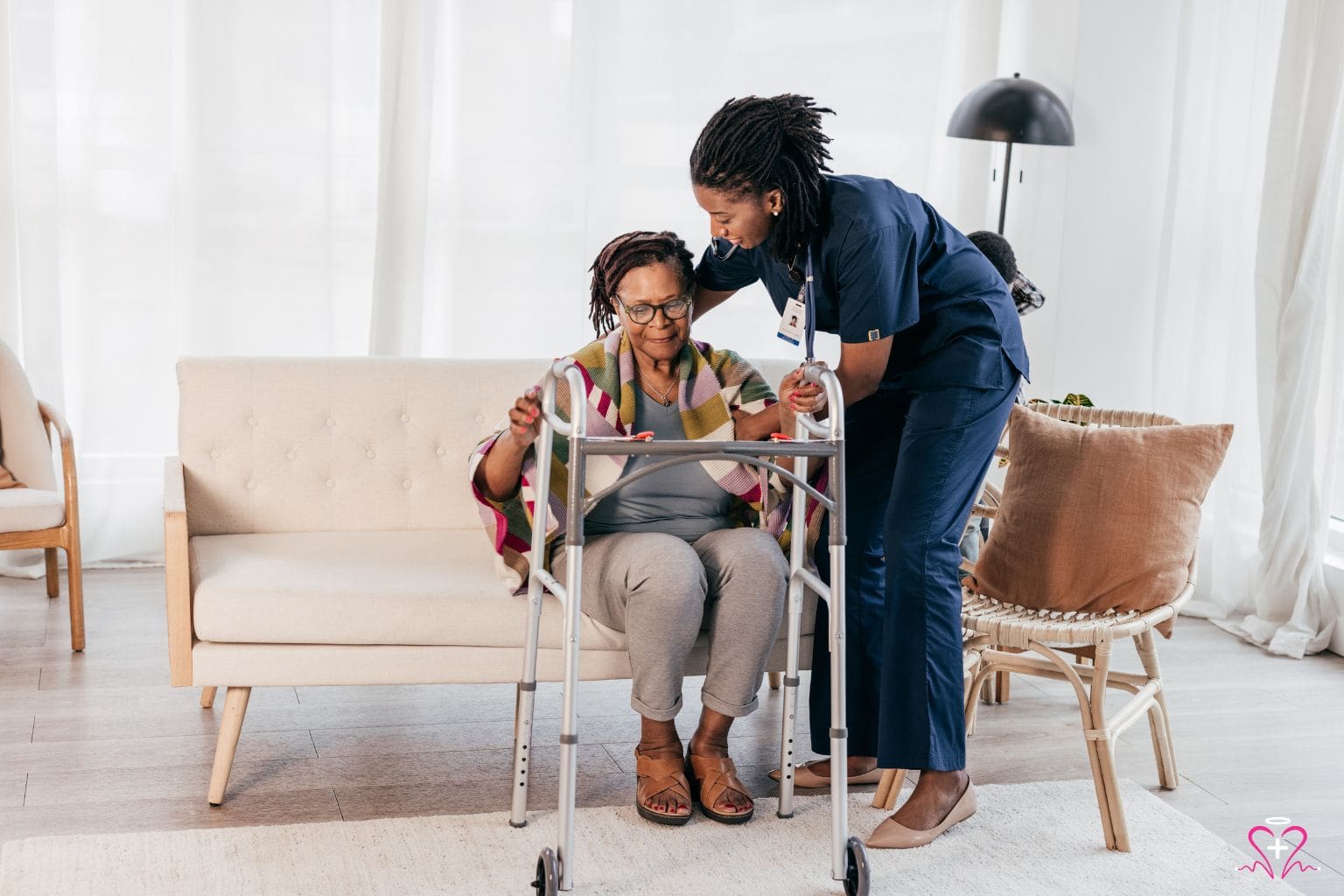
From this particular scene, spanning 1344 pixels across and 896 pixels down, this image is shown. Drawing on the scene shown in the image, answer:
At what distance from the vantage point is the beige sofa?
2275mm

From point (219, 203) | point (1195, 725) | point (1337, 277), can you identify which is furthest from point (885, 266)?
point (219, 203)

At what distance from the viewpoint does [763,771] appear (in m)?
2.60

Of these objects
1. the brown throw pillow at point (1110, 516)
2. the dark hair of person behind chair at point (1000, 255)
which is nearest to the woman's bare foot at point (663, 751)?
the brown throw pillow at point (1110, 516)

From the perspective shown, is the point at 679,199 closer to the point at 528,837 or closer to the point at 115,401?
the point at 115,401

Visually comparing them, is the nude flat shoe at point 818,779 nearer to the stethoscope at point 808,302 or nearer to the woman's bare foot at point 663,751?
the woman's bare foot at point 663,751

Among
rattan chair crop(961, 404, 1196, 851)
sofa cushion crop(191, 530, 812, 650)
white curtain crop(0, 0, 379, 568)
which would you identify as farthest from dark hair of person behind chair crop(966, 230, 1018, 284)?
white curtain crop(0, 0, 379, 568)

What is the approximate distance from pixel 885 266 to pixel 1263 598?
2.15 meters

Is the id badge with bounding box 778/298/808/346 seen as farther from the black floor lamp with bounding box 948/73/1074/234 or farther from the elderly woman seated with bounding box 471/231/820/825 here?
the black floor lamp with bounding box 948/73/1074/234

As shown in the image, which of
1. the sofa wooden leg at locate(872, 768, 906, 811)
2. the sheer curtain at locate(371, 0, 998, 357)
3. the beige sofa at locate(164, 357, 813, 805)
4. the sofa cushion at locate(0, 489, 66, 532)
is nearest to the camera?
the beige sofa at locate(164, 357, 813, 805)

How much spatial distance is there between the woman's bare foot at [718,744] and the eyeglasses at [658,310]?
2.29ft

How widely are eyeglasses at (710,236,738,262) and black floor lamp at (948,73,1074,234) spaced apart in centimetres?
154

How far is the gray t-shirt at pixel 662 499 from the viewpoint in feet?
7.91

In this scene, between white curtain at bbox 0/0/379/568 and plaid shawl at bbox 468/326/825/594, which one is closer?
plaid shawl at bbox 468/326/825/594

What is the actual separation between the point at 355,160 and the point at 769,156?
2322 mm
